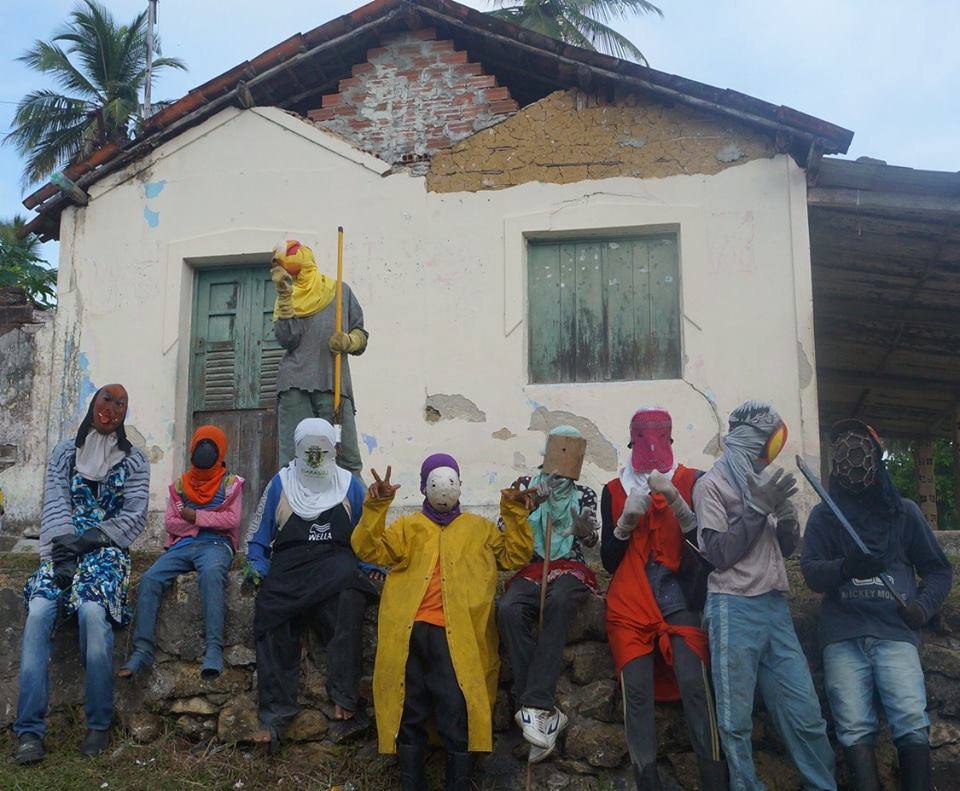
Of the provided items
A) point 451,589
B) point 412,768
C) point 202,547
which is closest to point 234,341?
point 202,547

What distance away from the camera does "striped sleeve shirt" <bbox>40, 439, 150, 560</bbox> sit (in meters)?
5.45

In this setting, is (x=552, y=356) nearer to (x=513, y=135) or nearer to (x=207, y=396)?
(x=513, y=135)

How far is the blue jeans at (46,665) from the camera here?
16.6 ft

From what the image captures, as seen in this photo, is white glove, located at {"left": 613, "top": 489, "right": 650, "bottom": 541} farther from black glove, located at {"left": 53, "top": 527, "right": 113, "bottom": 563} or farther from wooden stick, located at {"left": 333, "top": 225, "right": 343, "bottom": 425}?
black glove, located at {"left": 53, "top": 527, "right": 113, "bottom": 563}

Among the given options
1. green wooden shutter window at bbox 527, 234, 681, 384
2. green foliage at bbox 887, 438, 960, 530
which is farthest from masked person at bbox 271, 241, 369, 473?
green foliage at bbox 887, 438, 960, 530

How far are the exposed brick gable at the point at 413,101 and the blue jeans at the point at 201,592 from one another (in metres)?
4.07

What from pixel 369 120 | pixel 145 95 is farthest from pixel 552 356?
pixel 145 95

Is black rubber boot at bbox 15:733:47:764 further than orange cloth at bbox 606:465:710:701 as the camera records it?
Yes

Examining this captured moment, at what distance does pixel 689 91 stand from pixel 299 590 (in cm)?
491

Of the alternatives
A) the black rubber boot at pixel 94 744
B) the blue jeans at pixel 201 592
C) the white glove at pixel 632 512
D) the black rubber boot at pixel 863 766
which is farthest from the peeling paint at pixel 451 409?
the black rubber boot at pixel 863 766

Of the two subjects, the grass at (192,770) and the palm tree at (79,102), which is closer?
the grass at (192,770)

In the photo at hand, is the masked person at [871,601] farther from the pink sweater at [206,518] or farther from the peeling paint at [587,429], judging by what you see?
the pink sweater at [206,518]

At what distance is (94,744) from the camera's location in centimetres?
511

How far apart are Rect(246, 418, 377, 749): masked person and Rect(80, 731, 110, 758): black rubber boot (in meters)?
0.76
